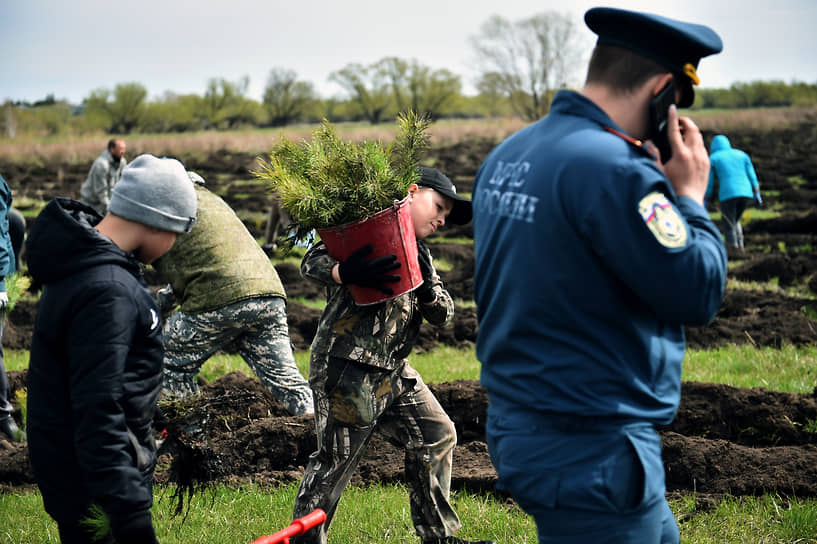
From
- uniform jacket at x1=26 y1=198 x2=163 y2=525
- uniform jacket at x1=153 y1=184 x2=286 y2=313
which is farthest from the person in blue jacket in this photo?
uniform jacket at x1=26 y1=198 x2=163 y2=525

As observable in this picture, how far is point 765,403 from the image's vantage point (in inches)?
233

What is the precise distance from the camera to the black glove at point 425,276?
3.80 metres

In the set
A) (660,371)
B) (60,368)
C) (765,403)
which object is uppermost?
(660,371)

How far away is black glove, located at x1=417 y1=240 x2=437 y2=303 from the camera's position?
12.5 feet

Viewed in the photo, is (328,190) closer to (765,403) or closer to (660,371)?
(660,371)

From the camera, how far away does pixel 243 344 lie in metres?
5.61

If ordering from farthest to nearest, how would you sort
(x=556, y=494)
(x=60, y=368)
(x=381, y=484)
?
(x=381, y=484) < (x=60, y=368) < (x=556, y=494)

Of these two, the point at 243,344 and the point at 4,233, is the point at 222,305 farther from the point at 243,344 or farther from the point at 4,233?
the point at 4,233

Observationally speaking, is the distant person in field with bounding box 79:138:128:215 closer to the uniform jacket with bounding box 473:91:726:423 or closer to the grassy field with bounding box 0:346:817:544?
the grassy field with bounding box 0:346:817:544

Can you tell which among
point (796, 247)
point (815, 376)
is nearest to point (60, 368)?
point (815, 376)

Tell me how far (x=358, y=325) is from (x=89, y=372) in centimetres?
134

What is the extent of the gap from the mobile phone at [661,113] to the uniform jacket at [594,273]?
0.11 m

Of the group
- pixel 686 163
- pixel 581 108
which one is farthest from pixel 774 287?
pixel 581 108

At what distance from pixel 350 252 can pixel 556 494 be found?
1.61 meters
